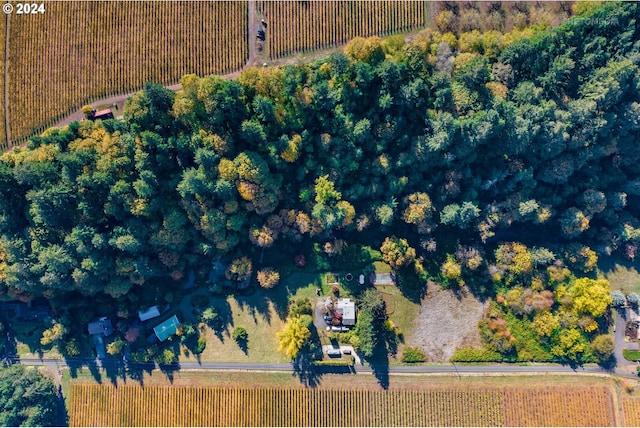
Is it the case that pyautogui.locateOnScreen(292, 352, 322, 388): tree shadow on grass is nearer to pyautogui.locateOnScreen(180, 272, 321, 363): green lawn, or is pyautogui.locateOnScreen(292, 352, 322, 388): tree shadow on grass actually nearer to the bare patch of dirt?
pyautogui.locateOnScreen(180, 272, 321, 363): green lawn

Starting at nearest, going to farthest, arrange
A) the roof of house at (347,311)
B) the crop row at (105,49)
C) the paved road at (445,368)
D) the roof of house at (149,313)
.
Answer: the crop row at (105,49) < the roof of house at (347,311) < the roof of house at (149,313) < the paved road at (445,368)

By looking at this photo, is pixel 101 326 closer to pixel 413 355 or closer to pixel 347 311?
pixel 347 311

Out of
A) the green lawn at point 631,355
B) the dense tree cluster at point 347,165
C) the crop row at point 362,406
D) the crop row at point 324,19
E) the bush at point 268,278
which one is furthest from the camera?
the green lawn at point 631,355

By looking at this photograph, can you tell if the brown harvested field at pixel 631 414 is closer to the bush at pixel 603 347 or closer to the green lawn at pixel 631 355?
the green lawn at pixel 631 355

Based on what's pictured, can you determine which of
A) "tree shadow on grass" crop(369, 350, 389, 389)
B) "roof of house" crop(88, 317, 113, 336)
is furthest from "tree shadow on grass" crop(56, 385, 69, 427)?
"tree shadow on grass" crop(369, 350, 389, 389)

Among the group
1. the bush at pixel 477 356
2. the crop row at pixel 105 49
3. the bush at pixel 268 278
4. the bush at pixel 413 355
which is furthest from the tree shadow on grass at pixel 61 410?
the bush at pixel 477 356

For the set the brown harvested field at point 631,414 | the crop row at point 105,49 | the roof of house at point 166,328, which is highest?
the crop row at point 105,49

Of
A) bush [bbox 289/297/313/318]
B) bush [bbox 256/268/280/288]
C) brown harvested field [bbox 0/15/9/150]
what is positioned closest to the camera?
brown harvested field [bbox 0/15/9/150]
